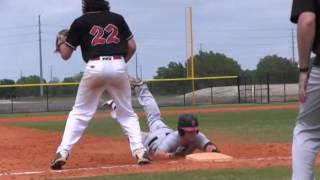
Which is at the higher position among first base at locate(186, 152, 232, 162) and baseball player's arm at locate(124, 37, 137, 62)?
baseball player's arm at locate(124, 37, 137, 62)

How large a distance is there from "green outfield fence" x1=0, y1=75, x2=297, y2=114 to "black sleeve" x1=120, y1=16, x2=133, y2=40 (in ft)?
99.8

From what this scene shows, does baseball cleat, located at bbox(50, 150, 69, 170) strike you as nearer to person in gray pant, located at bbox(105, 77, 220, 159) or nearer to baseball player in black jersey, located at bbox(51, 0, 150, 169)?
baseball player in black jersey, located at bbox(51, 0, 150, 169)

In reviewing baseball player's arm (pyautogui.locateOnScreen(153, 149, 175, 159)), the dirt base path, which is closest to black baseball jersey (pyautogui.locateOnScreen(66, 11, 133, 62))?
the dirt base path

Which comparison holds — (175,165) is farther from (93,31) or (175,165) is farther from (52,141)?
(52,141)

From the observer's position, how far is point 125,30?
747 centimetres

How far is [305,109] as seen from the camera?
4.66 m

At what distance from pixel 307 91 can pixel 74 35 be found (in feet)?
11.2

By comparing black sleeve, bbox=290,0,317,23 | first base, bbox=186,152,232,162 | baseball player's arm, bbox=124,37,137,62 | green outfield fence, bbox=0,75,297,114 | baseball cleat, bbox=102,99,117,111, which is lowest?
green outfield fence, bbox=0,75,297,114

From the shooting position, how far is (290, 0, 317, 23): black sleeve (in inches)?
174

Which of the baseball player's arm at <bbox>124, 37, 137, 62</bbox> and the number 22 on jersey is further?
the baseball player's arm at <bbox>124, 37, 137, 62</bbox>

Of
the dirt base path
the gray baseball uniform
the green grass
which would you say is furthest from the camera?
the gray baseball uniform

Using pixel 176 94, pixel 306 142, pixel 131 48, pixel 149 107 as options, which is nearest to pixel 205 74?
pixel 176 94

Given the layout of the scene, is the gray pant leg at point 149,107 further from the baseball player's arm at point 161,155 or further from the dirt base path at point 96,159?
the baseball player's arm at point 161,155

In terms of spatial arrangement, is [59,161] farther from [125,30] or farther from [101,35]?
[125,30]
